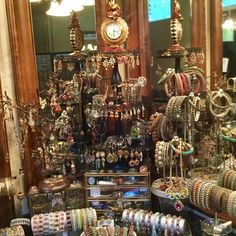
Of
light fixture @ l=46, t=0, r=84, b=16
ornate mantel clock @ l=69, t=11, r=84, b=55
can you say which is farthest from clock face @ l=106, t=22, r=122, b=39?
light fixture @ l=46, t=0, r=84, b=16

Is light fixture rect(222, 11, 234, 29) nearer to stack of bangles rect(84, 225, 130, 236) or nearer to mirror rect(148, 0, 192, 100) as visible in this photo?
mirror rect(148, 0, 192, 100)

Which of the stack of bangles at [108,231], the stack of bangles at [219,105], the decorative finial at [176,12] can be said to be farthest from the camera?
the decorative finial at [176,12]

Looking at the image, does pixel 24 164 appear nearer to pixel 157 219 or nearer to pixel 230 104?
pixel 157 219

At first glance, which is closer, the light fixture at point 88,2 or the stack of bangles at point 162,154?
the stack of bangles at point 162,154

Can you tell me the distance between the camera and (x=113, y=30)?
1.70 m

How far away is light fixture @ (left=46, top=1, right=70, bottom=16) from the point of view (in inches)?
74.2

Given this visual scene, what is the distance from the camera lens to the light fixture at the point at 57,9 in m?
1.88

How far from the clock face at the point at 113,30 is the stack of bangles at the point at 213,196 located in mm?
792

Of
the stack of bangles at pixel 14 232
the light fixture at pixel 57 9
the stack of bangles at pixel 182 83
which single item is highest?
the light fixture at pixel 57 9

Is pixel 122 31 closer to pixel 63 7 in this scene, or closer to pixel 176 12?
pixel 176 12

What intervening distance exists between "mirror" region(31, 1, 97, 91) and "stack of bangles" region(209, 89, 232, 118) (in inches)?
28.8

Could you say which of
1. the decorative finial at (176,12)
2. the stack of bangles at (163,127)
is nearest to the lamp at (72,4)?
the decorative finial at (176,12)

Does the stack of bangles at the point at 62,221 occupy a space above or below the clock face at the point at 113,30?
below

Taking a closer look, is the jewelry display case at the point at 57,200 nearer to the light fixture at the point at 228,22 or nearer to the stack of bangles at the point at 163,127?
the stack of bangles at the point at 163,127
